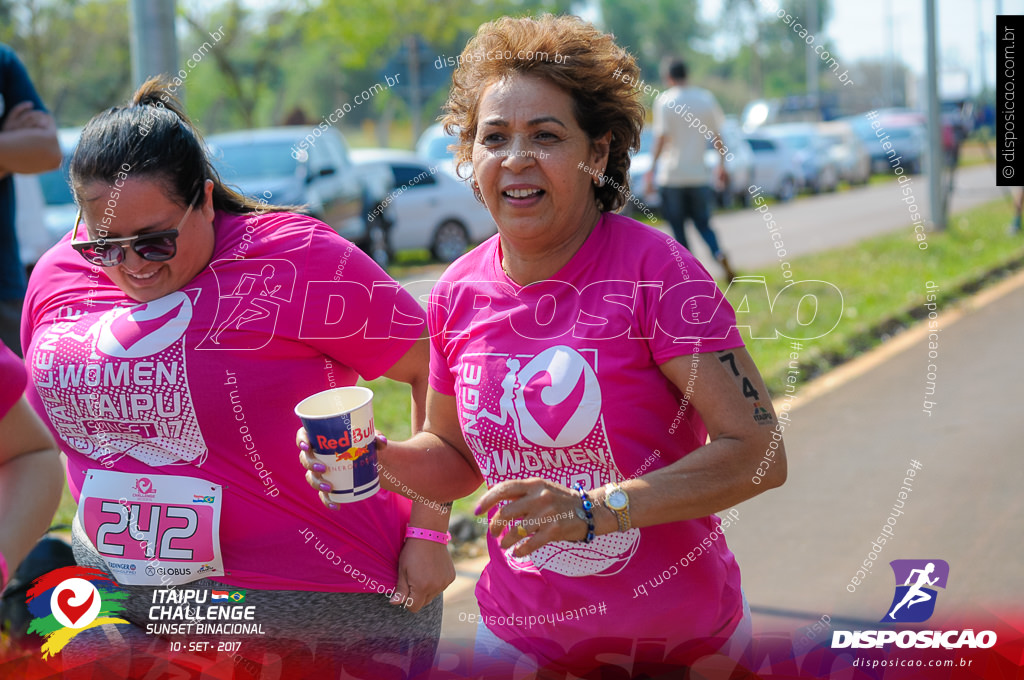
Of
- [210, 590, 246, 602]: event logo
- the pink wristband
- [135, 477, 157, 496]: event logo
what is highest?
[135, 477, 157, 496]: event logo

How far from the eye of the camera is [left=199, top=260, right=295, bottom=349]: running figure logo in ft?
7.72

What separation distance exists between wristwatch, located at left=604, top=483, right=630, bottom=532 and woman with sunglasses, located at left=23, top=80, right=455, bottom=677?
728mm

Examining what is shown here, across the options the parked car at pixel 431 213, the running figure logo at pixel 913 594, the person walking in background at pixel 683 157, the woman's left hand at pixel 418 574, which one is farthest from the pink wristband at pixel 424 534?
the parked car at pixel 431 213

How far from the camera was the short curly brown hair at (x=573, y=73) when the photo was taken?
2131 mm

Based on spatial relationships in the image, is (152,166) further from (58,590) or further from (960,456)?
(960,456)

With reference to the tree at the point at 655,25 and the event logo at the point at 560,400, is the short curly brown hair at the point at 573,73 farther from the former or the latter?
the tree at the point at 655,25

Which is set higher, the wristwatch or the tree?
the tree

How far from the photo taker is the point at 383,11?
22.5m

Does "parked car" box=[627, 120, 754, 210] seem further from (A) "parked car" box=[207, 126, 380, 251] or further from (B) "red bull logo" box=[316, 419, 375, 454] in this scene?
(B) "red bull logo" box=[316, 419, 375, 454]

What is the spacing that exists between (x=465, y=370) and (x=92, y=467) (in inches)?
35.3

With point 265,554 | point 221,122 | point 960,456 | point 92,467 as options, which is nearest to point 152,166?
point 92,467

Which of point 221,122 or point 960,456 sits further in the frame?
point 221,122

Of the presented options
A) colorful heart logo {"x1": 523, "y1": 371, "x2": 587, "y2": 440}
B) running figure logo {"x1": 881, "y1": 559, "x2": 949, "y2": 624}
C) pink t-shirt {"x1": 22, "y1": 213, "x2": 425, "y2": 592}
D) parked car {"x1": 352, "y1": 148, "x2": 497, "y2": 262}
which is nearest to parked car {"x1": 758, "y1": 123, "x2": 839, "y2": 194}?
parked car {"x1": 352, "y1": 148, "x2": 497, "y2": 262}

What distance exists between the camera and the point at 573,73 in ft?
6.98
